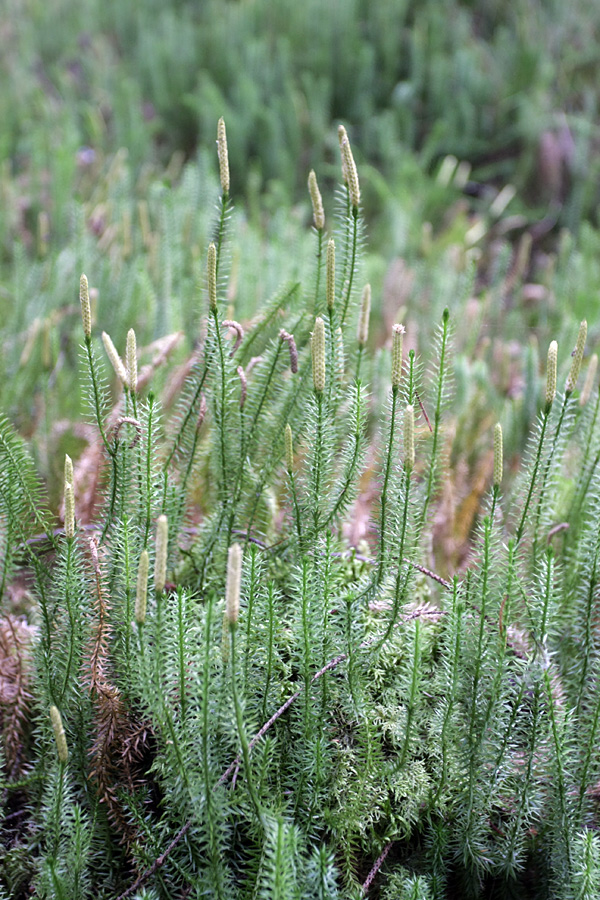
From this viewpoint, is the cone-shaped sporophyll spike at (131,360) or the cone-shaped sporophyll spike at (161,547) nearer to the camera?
the cone-shaped sporophyll spike at (161,547)

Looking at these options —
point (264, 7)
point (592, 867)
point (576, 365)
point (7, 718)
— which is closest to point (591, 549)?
point (576, 365)

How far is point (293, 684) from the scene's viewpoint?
103 centimetres

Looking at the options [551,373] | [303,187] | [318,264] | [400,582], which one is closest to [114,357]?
[318,264]

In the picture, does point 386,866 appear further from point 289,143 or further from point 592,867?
point 289,143

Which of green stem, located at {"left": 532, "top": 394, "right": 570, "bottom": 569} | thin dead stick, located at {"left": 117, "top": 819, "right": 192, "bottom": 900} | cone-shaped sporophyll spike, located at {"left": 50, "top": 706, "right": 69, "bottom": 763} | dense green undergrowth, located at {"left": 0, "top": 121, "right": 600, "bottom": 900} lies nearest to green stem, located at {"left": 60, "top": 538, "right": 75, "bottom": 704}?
dense green undergrowth, located at {"left": 0, "top": 121, "right": 600, "bottom": 900}

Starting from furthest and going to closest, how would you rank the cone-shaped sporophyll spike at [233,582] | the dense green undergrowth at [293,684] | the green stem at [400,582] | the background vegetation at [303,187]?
1. the background vegetation at [303,187]
2. the green stem at [400,582]
3. the dense green undergrowth at [293,684]
4. the cone-shaped sporophyll spike at [233,582]

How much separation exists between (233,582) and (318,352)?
319 millimetres

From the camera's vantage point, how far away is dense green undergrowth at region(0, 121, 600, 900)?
866mm

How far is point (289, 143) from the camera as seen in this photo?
407 cm

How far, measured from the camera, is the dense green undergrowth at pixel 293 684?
2.84ft

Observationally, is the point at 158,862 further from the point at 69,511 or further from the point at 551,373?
the point at 551,373

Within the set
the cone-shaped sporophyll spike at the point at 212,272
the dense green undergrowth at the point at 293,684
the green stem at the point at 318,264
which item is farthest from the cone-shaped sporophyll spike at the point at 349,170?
the cone-shaped sporophyll spike at the point at 212,272

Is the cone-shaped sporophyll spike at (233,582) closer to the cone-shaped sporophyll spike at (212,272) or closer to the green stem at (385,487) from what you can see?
the green stem at (385,487)

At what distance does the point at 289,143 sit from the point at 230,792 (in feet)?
12.4
